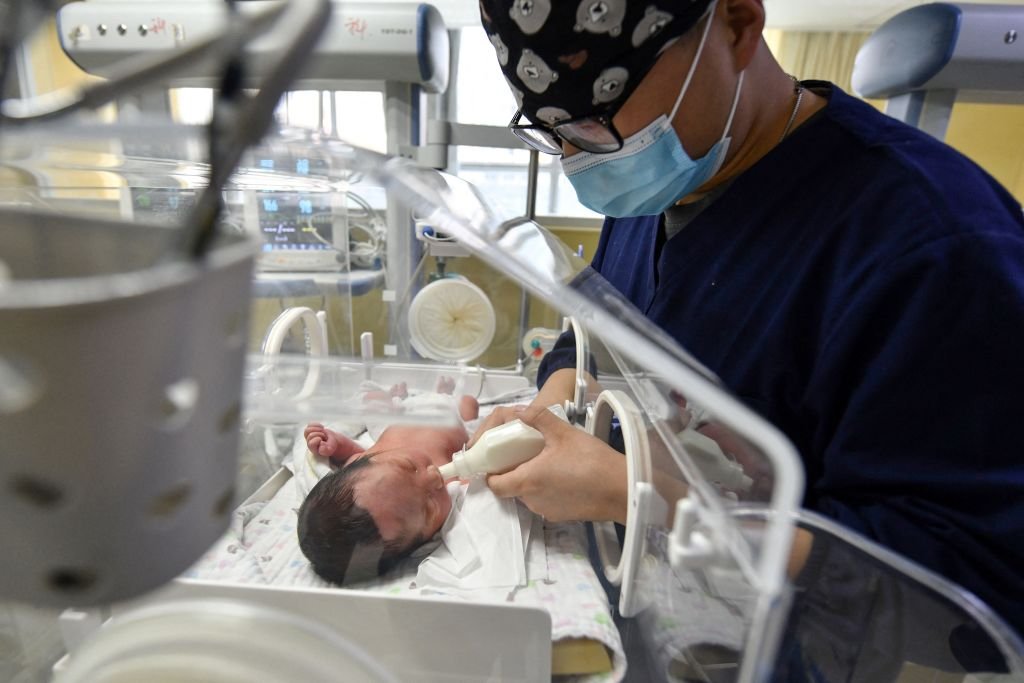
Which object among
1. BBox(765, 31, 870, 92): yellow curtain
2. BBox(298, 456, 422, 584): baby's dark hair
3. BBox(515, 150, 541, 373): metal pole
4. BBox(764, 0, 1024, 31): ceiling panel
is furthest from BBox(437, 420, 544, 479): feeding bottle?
BBox(765, 31, 870, 92): yellow curtain

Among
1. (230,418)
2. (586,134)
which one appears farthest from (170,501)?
(586,134)

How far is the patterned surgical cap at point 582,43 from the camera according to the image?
66 centimetres

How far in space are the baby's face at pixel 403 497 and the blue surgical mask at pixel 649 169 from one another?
1.99 ft

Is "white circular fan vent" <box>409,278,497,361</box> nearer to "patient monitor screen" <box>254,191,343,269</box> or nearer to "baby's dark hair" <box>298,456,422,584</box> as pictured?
"patient monitor screen" <box>254,191,343,269</box>

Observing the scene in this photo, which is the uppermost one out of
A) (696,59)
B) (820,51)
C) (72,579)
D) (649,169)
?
(820,51)

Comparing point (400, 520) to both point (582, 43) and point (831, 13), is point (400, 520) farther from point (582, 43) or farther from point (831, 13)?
point (831, 13)

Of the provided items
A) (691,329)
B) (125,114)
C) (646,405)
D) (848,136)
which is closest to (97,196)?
(125,114)

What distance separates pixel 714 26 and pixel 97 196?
0.74m

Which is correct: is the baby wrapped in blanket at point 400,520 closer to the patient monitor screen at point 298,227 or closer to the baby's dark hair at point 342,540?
the baby's dark hair at point 342,540

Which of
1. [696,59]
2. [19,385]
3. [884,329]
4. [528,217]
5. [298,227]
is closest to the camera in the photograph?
[19,385]

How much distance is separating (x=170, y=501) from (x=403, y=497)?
2.64ft

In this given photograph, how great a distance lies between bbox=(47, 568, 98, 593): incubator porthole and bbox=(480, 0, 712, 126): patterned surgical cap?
0.70m

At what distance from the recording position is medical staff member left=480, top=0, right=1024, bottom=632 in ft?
1.82

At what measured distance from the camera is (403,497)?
3.32 feet
